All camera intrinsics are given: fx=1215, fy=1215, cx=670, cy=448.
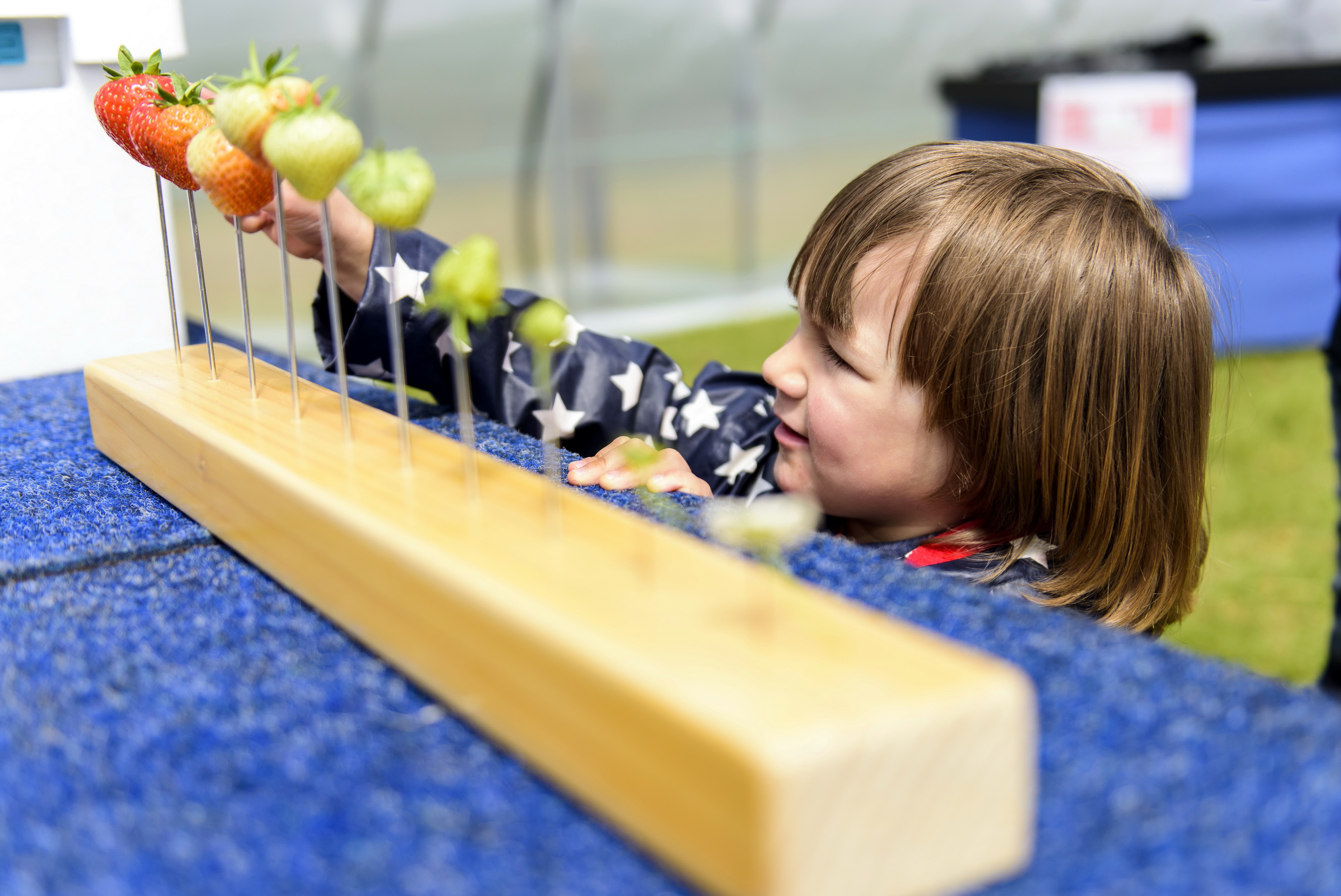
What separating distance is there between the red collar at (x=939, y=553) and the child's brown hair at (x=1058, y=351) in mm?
15

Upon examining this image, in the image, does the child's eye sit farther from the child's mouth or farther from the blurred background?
the blurred background

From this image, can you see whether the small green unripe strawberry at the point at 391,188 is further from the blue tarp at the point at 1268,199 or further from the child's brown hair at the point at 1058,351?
the blue tarp at the point at 1268,199

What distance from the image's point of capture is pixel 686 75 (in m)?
4.38

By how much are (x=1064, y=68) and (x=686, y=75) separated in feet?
4.53

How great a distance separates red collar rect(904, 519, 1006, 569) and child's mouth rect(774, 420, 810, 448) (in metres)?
0.12

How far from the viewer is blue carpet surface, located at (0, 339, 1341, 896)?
1.21 feet

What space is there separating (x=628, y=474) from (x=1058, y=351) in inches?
12.8

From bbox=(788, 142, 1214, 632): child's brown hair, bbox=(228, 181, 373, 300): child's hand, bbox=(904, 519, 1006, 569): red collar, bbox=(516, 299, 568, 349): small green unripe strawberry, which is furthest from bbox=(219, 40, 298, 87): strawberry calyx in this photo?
bbox=(904, 519, 1006, 569): red collar

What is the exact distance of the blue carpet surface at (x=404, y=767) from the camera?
37cm

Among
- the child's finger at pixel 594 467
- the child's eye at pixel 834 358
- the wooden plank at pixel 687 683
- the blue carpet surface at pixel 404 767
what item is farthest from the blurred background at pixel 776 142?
the wooden plank at pixel 687 683

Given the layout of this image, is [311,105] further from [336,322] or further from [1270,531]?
[1270,531]

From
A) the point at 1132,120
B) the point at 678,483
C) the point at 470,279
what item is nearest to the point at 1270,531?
the point at 1132,120

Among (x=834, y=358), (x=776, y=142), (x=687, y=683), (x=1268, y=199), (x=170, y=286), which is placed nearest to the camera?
(x=687, y=683)

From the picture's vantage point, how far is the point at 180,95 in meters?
0.72
